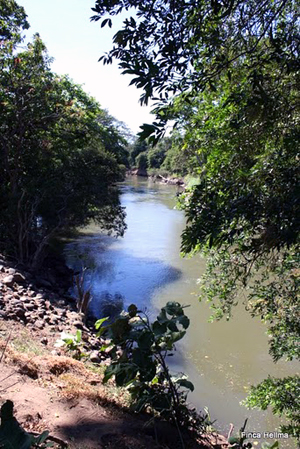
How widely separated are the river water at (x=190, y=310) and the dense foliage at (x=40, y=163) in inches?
86.0

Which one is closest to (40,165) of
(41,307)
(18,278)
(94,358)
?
(18,278)

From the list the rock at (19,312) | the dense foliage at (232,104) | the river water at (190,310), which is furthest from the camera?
the river water at (190,310)

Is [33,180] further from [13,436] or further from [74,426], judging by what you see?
[13,436]

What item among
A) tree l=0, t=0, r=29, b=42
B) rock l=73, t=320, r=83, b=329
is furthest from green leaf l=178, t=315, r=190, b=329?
tree l=0, t=0, r=29, b=42

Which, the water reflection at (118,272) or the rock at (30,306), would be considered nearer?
the rock at (30,306)

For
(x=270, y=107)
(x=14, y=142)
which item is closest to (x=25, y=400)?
(x=270, y=107)

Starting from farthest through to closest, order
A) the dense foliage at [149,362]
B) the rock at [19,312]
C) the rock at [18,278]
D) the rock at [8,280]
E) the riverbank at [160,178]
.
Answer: the riverbank at [160,178] → the rock at [18,278] → the rock at [8,280] → the rock at [19,312] → the dense foliage at [149,362]

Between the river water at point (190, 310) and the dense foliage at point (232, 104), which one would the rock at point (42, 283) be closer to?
the river water at point (190, 310)

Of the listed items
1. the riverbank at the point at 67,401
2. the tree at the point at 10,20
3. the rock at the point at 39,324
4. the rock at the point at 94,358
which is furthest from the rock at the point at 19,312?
the tree at the point at 10,20

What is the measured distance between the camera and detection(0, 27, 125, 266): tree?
33.3ft

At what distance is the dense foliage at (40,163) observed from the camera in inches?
399

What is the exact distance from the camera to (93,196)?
34.8ft

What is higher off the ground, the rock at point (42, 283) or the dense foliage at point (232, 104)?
the dense foliage at point (232, 104)

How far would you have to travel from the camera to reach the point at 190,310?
31.0 feet
